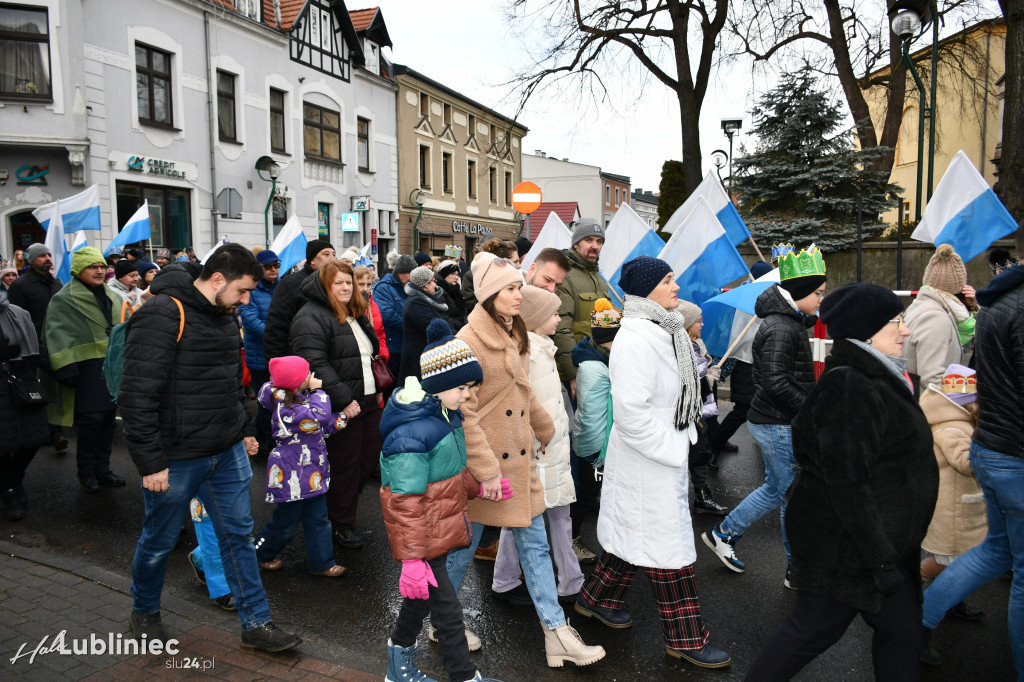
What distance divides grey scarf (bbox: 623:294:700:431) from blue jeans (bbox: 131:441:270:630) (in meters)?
2.19

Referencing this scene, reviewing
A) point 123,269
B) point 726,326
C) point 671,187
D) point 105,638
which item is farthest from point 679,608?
point 671,187

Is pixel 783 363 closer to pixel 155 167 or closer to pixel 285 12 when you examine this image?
pixel 155 167

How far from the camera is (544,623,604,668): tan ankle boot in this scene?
137 inches

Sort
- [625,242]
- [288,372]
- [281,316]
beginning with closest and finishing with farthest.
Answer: [288,372] < [281,316] < [625,242]

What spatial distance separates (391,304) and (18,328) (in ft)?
9.77

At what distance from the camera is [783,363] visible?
13.8 feet

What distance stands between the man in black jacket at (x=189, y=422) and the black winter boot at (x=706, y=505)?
321cm

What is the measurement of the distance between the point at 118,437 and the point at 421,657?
20.0 ft

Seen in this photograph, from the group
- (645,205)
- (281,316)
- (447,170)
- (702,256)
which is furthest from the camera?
(645,205)

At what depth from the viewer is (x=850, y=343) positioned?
2.80 meters

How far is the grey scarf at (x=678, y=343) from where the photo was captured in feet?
11.6

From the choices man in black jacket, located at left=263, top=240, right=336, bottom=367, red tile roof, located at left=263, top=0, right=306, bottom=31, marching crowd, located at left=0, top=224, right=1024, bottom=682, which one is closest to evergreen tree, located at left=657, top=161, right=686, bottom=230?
red tile roof, located at left=263, top=0, right=306, bottom=31

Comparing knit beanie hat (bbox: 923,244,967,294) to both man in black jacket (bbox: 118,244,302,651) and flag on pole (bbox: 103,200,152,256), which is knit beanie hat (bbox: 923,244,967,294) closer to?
man in black jacket (bbox: 118,244,302,651)

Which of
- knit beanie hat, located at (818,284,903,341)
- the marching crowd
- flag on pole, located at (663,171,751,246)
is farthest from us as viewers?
flag on pole, located at (663,171,751,246)
